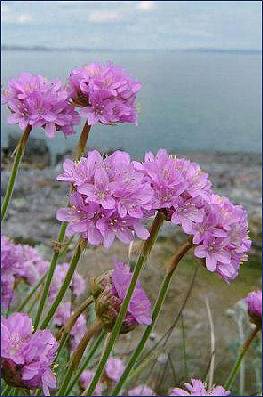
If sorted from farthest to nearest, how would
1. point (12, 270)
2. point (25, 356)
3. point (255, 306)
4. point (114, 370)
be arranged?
point (114, 370) < point (12, 270) < point (255, 306) < point (25, 356)

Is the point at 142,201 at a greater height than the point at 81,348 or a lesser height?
greater

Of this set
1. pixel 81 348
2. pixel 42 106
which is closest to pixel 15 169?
pixel 42 106

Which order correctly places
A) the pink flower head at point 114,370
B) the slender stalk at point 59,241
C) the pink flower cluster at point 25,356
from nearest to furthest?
the pink flower cluster at point 25,356 < the slender stalk at point 59,241 < the pink flower head at point 114,370

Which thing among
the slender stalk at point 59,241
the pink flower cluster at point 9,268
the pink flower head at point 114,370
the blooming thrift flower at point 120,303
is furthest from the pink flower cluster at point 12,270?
the blooming thrift flower at point 120,303

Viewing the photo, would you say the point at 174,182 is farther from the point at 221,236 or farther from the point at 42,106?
the point at 42,106

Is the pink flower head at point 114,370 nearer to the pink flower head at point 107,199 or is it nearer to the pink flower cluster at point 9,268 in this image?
the pink flower cluster at point 9,268

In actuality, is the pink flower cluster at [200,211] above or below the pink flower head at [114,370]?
above

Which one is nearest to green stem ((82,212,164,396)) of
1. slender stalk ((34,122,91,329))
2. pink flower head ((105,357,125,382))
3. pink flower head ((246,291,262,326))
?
slender stalk ((34,122,91,329))
